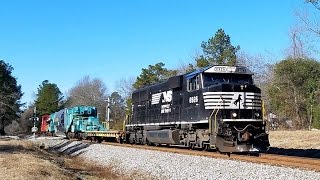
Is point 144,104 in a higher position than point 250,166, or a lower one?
higher

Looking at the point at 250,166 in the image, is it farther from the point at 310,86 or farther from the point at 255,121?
the point at 310,86

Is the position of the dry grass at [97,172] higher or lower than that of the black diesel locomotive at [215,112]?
lower

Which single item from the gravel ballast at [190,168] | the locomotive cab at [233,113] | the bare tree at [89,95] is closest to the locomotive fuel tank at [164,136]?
the gravel ballast at [190,168]

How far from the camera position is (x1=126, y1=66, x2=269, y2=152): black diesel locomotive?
56.5ft

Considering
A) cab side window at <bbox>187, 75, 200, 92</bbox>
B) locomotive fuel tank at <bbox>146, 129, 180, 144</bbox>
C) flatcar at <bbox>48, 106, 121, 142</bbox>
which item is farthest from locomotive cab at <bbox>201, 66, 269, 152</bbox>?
flatcar at <bbox>48, 106, 121, 142</bbox>

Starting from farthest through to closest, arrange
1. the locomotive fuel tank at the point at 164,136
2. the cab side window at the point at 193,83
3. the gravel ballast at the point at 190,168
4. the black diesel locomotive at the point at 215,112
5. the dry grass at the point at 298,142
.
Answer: the dry grass at the point at 298,142 → the locomotive fuel tank at the point at 164,136 → the cab side window at the point at 193,83 → the black diesel locomotive at the point at 215,112 → the gravel ballast at the point at 190,168

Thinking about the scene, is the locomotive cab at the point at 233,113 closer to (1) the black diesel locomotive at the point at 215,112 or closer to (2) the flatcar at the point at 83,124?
(1) the black diesel locomotive at the point at 215,112

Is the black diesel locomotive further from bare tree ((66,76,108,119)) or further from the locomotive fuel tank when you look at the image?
bare tree ((66,76,108,119))

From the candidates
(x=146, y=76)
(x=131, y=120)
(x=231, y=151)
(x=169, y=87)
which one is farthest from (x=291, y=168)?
(x=146, y=76)

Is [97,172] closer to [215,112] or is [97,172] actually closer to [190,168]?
[190,168]

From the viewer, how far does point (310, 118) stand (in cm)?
4381

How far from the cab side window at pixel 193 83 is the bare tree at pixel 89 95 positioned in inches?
3191

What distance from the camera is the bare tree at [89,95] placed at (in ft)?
345

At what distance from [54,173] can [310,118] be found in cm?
3513
